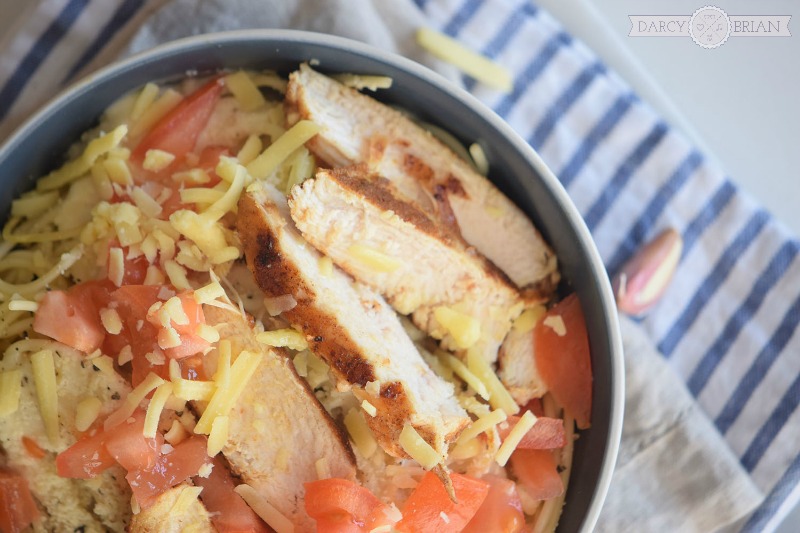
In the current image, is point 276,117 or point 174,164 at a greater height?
point 276,117

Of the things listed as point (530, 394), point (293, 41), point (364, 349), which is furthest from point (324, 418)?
point (293, 41)

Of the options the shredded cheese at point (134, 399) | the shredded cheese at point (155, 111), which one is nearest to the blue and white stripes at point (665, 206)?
the shredded cheese at point (155, 111)

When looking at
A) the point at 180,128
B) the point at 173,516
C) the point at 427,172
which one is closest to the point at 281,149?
the point at 180,128

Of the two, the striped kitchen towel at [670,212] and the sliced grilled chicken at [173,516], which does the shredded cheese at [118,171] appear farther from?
the striped kitchen towel at [670,212]

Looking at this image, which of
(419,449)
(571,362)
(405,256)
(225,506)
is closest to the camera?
(419,449)

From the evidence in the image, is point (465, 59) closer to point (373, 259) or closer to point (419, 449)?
point (373, 259)

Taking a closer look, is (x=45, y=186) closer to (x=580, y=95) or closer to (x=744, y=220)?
(x=580, y=95)
